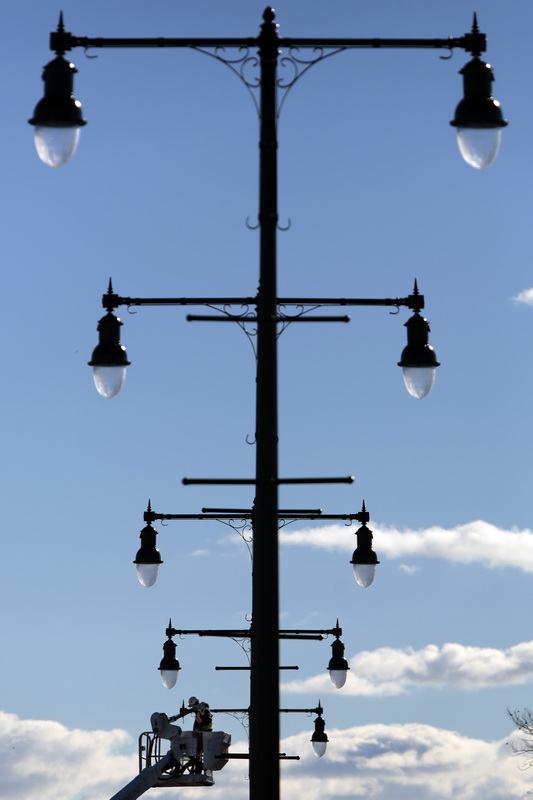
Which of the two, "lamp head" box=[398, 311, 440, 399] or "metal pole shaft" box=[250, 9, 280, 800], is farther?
"lamp head" box=[398, 311, 440, 399]

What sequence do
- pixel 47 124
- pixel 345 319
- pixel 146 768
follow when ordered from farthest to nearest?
1. pixel 146 768
2. pixel 345 319
3. pixel 47 124

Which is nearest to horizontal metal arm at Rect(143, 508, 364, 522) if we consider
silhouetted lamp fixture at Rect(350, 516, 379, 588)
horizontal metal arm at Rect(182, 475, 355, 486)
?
silhouetted lamp fixture at Rect(350, 516, 379, 588)

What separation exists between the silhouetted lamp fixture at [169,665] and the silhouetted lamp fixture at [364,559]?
9.54 meters

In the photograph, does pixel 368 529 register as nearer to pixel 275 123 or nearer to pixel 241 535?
pixel 241 535

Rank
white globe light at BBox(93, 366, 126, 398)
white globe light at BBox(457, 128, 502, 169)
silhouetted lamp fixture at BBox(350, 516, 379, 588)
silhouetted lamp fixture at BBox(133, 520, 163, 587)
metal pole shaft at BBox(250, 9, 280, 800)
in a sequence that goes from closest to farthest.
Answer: metal pole shaft at BBox(250, 9, 280, 800) → white globe light at BBox(457, 128, 502, 169) → white globe light at BBox(93, 366, 126, 398) → silhouetted lamp fixture at BBox(350, 516, 379, 588) → silhouetted lamp fixture at BBox(133, 520, 163, 587)

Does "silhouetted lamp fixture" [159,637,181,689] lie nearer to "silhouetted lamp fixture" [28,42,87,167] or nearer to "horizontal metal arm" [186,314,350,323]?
"horizontal metal arm" [186,314,350,323]

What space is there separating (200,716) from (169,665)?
1.07 m

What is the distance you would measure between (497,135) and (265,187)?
62.0 inches

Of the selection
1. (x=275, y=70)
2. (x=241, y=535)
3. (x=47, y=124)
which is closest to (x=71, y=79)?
(x=47, y=124)

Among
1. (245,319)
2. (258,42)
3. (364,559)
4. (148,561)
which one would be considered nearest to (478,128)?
(258,42)

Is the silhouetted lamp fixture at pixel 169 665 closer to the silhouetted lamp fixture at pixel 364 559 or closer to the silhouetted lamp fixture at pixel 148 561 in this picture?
the silhouetted lamp fixture at pixel 148 561

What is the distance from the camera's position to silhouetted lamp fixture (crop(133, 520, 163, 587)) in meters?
25.0

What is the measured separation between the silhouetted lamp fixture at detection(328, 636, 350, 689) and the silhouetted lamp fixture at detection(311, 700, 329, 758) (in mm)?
6298

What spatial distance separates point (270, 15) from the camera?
1259 cm
